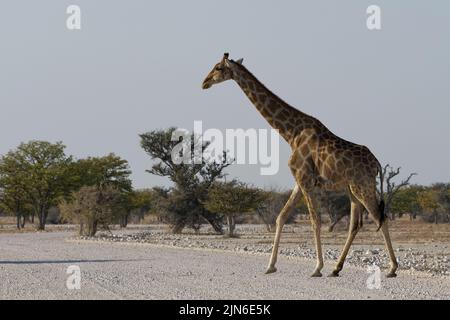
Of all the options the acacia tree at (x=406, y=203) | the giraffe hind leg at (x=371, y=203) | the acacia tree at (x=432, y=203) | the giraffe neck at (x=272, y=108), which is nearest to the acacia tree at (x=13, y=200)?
the acacia tree at (x=432, y=203)

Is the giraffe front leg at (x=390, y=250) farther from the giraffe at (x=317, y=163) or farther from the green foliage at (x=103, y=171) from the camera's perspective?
the green foliage at (x=103, y=171)

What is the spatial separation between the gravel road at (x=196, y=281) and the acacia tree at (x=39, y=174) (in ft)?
154

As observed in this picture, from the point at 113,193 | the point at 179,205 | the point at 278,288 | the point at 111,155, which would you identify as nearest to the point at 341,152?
the point at 278,288

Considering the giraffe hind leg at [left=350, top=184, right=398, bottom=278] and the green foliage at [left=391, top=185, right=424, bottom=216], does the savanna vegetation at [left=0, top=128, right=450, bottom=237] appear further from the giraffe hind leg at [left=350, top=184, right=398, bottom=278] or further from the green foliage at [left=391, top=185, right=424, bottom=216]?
the giraffe hind leg at [left=350, top=184, right=398, bottom=278]

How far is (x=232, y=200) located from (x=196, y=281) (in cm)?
3193

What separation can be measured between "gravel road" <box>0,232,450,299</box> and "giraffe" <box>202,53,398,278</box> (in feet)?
2.87

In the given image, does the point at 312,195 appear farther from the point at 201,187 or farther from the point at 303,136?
the point at 201,187

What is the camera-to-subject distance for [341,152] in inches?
595

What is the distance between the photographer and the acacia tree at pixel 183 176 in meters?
51.2

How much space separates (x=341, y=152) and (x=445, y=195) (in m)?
69.4

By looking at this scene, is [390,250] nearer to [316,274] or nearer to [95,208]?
[316,274]

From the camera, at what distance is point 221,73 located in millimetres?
15953

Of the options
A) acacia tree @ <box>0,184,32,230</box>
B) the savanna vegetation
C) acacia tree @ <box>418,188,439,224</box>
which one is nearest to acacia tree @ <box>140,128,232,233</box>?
the savanna vegetation
